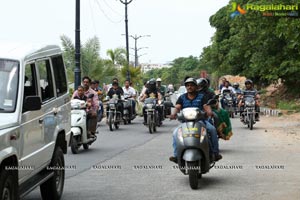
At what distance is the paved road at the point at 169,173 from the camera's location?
8656 mm

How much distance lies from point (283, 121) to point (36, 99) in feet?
64.9

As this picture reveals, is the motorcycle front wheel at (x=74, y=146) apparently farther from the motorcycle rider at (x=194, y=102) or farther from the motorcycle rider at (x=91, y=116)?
the motorcycle rider at (x=194, y=102)

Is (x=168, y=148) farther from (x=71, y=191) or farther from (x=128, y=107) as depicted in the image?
(x=128, y=107)

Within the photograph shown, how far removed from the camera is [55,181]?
26.3 feet

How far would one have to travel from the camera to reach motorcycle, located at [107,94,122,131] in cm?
2064

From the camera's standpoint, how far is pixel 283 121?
2505cm

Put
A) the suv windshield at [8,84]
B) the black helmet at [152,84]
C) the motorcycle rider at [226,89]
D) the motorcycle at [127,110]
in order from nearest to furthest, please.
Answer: the suv windshield at [8,84] < the black helmet at [152,84] < the motorcycle at [127,110] < the motorcycle rider at [226,89]

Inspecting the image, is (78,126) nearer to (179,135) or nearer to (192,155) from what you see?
(179,135)

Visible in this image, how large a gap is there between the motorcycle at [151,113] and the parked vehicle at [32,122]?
10878mm

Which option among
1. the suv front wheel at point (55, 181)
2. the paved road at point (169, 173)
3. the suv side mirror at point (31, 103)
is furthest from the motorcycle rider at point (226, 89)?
the suv side mirror at point (31, 103)

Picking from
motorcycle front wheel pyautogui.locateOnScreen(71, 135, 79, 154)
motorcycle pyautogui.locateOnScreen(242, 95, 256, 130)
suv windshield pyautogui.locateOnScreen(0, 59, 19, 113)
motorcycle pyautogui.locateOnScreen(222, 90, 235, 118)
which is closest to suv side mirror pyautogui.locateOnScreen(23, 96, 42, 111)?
suv windshield pyautogui.locateOnScreen(0, 59, 19, 113)

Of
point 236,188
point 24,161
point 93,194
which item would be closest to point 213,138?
point 236,188

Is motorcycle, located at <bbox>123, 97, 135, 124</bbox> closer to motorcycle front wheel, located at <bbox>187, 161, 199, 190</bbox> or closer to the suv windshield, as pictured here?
motorcycle front wheel, located at <bbox>187, 161, 199, 190</bbox>

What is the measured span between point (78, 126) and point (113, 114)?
710cm
